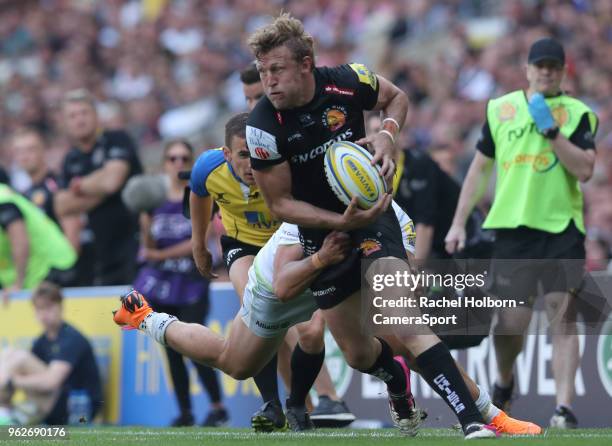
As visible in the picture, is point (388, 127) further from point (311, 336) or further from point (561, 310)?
point (561, 310)

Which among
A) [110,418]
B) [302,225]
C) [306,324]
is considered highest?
[302,225]

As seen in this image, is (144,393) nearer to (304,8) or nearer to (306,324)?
(306,324)

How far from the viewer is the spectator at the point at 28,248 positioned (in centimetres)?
1219

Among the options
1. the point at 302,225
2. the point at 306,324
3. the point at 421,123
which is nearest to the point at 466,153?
the point at 421,123

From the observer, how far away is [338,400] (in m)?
9.02

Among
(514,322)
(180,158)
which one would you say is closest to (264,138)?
(514,322)

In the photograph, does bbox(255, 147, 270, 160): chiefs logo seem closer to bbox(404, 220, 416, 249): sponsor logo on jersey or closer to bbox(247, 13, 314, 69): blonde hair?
bbox(247, 13, 314, 69): blonde hair

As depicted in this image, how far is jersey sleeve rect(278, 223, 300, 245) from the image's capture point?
7.24 m

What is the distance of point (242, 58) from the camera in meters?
19.8

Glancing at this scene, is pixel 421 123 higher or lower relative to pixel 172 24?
Result: lower

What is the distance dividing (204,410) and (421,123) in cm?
556

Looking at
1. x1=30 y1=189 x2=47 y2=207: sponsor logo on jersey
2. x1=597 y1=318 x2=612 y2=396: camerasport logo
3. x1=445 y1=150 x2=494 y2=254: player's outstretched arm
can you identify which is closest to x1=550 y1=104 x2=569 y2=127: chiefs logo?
x1=445 y1=150 x2=494 y2=254: player's outstretched arm

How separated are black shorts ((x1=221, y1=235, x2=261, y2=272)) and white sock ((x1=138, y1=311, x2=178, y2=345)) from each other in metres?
0.83

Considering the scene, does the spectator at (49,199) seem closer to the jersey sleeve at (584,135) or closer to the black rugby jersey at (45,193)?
the black rugby jersey at (45,193)
